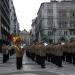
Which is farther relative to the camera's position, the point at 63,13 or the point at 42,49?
the point at 63,13

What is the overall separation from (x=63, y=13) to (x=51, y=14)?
15.0ft

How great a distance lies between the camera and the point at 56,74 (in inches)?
706

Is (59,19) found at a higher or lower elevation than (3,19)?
higher

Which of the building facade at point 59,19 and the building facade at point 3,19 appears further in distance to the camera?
the building facade at point 59,19

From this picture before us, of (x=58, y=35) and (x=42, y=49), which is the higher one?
(x=58, y=35)

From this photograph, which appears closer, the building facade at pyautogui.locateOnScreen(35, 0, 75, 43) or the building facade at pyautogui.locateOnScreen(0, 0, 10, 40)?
the building facade at pyautogui.locateOnScreen(0, 0, 10, 40)

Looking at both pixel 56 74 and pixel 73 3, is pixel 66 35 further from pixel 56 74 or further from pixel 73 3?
pixel 56 74

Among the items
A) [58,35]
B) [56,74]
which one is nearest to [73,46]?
[56,74]

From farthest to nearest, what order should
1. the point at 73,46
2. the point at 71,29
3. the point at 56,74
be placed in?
the point at 71,29 → the point at 73,46 → the point at 56,74

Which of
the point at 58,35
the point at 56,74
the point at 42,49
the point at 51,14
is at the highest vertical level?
the point at 51,14

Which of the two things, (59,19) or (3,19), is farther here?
(59,19)

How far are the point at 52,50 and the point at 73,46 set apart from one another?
190 centimetres

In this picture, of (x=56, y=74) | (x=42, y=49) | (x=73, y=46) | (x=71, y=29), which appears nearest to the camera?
(x=56, y=74)

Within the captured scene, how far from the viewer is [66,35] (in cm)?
12719
